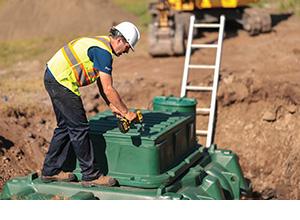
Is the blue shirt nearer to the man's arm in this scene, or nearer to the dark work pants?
the man's arm

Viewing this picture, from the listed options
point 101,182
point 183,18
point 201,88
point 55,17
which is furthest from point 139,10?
point 101,182

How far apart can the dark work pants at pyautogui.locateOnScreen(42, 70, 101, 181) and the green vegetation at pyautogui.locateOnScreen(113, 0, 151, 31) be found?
38.7 feet

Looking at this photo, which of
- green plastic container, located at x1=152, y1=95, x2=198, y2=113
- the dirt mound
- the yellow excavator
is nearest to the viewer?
green plastic container, located at x1=152, y1=95, x2=198, y2=113

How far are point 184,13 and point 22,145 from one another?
8.00 metres

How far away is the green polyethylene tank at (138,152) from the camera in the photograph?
16.0 ft

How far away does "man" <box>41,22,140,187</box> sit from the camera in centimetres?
456

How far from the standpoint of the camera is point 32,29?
19281mm

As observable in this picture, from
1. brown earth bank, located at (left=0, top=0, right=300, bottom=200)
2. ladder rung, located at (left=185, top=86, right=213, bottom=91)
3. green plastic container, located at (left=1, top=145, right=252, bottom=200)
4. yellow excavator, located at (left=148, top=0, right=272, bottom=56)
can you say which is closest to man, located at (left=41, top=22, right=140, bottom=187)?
green plastic container, located at (left=1, top=145, right=252, bottom=200)

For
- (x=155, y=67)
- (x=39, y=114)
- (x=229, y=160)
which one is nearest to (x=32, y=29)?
(x=155, y=67)

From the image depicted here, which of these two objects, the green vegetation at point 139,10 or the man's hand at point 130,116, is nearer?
the man's hand at point 130,116

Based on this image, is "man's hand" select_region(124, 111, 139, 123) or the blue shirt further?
"man's hand" select_region(124, 111, 139, 123)

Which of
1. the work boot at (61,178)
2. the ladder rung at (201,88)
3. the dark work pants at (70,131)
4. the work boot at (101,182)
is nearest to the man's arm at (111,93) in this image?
the dark work pants at (70,131)

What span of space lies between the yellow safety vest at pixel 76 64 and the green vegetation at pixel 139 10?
38.9ft

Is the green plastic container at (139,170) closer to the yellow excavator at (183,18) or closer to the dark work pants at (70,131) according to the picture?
the dark work pants at (70,131)
